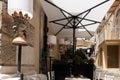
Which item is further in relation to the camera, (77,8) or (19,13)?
(77,8)

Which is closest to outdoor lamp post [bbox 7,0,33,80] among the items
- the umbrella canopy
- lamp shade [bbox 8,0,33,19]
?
lamp shade [bbox 8,0,33,19]

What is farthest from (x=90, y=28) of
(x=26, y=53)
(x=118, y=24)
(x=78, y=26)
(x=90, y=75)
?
(x=118, y=24)

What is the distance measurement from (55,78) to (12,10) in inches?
102

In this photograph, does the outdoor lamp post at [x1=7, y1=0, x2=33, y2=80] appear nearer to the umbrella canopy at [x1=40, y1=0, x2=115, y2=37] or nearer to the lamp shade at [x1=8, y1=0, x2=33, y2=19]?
the lamp shade at [x1=8, y1=0, x2=33, y2=19]

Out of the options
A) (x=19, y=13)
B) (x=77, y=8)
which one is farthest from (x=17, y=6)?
(x=77, y=8)

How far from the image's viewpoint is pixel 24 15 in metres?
1.83

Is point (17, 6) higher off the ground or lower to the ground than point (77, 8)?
lower

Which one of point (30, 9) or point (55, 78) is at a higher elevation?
point (30, 9)

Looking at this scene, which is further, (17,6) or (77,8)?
(77,8)

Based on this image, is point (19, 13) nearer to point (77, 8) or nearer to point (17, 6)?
point (17, 6)

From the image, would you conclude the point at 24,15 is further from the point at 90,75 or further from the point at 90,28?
the point at 90,28

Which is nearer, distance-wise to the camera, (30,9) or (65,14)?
(30,9)

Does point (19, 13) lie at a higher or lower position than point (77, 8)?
lower

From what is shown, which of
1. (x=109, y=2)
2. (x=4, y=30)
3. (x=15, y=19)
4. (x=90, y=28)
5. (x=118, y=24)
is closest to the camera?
(x=4, y=30)
